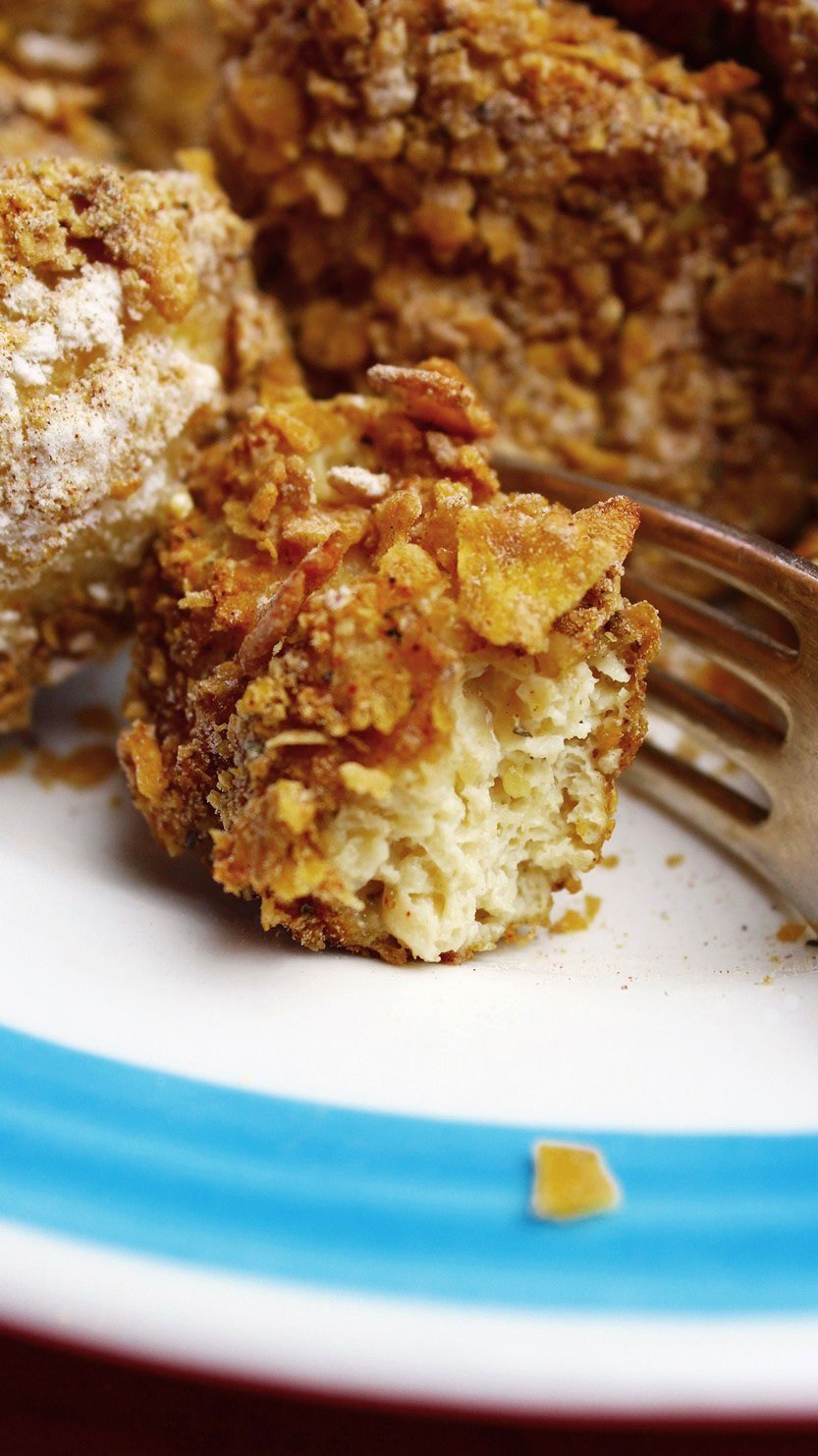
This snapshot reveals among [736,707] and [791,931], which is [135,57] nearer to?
[736,707]

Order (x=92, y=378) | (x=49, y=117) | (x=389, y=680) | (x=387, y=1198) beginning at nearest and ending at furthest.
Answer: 1. (x=387, y=1198)
2. (x=389, y=680)
3. (x=92, y=378)
4. (x=49, y=117)

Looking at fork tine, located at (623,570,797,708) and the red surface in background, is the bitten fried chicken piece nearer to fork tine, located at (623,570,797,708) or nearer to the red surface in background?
fork tine, located at (623,570,797,708)

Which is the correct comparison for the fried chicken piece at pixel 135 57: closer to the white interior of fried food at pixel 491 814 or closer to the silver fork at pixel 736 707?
the silver fork at pixel 736 707

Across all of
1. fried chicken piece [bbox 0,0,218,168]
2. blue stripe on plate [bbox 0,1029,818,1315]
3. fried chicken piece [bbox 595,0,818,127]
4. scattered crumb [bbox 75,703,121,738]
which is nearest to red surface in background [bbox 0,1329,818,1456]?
blue stripe on plate [bbox 0,1029,818,1315]

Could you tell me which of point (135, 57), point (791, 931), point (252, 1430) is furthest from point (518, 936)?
point (135, 57)

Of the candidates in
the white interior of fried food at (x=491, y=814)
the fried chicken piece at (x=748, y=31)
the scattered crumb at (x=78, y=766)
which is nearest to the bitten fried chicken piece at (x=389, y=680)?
the white interior of fried food at (x=491, y=814)
